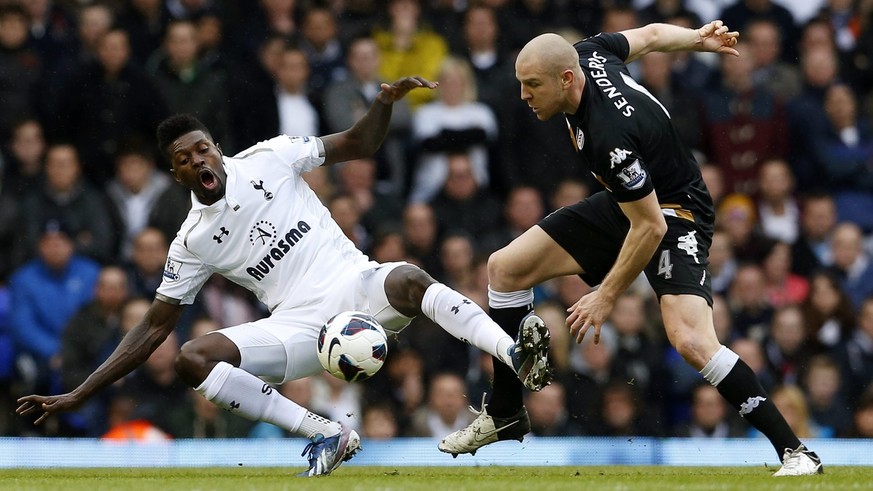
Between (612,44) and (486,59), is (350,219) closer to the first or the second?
(486,59)

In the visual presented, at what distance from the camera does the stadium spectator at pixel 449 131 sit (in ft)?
37.2

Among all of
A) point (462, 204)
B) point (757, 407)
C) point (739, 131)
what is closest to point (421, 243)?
point (462, 204)

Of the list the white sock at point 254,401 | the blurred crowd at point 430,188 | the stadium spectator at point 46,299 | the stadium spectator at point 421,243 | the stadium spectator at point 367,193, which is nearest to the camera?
the white sock at point 254,401

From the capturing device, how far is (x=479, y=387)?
10.3 meters

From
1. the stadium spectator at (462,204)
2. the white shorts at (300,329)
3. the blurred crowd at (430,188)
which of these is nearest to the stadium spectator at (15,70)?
the blurred crowd at (430,188)

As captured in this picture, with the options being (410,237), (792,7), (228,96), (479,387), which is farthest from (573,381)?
(792,7)

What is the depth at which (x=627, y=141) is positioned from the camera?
6.95 m

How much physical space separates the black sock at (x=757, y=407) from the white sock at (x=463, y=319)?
119 cm

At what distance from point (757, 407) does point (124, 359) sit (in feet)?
11.2

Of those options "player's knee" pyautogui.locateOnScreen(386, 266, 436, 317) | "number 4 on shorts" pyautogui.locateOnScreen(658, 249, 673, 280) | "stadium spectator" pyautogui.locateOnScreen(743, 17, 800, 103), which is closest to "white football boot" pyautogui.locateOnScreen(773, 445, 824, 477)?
"number 4 on shorts" pyautogui.locateOnScreen(658, 249, 673, 280)

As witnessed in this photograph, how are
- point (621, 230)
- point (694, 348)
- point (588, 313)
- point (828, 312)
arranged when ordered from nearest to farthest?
1. point (588, 313)
2. point (694, 348)
3. point (621, 230)
4. point (828, 312)

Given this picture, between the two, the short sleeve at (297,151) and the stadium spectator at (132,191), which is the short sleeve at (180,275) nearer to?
the short sleeve at (297,151)

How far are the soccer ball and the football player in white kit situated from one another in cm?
35

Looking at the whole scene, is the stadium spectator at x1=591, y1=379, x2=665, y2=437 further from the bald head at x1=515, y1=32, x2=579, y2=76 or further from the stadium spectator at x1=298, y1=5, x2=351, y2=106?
the bald head at x1=515, y1=32, x2=579, y2=76
